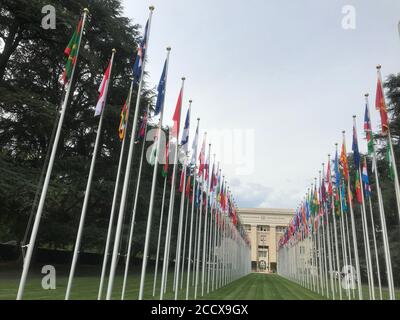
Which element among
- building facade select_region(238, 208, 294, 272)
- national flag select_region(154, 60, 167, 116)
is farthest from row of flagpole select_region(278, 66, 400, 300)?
building facade select_region(238, 208, 294, 272)

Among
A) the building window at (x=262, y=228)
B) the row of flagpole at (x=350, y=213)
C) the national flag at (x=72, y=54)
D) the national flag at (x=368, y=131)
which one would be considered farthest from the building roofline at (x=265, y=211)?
the national flag at (x=72, y=54)

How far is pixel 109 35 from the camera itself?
2808 centimetres

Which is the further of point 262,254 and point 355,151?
point 262,254

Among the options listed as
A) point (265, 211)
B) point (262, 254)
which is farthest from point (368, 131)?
point (262, 254)

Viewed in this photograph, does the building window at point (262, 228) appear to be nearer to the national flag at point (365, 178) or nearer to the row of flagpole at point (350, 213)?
the row of flagpole at point (350, 213)

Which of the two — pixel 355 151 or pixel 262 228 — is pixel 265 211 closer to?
pixel 262 228

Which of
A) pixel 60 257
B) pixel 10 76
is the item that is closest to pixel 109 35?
pixel 10 76

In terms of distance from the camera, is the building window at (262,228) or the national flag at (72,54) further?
the building window at (262,228)

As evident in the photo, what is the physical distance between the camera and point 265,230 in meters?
113

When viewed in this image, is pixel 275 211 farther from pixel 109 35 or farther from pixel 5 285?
pixel 5 285

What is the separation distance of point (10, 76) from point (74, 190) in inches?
380

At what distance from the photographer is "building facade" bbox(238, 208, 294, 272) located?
109m

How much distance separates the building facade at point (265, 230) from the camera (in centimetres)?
10894

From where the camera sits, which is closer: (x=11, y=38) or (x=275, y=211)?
(x=11, y=38)
